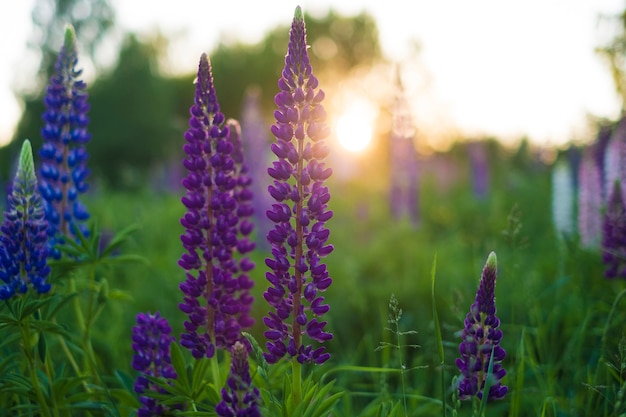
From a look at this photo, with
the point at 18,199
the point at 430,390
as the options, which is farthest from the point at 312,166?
the point at 430,390

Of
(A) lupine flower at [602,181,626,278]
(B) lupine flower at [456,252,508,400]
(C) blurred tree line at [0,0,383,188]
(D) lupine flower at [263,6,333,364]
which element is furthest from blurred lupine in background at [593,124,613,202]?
(C) blurred tree line at [0,0,383,188]

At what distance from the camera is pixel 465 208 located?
1032cm

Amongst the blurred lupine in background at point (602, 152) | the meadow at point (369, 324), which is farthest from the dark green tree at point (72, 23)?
the blurred lupine in background at point (602, 152)

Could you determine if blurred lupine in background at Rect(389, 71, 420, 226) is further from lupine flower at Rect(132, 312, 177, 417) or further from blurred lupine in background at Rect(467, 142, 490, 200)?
lupine flower at Rect(132, 312, 177, 417)

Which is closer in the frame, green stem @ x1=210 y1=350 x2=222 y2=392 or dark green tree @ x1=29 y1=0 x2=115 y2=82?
green stem @ x1=210 y1=350 x2=222 y2=392

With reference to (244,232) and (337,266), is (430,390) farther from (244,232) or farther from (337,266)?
(337,266)

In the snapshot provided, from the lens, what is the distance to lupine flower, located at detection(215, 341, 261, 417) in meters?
1.57

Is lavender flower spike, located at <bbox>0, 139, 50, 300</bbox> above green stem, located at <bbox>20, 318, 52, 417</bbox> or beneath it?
above

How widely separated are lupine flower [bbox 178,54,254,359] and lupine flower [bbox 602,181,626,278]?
2.14 meters

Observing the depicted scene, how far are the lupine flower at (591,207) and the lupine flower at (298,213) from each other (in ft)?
12.1

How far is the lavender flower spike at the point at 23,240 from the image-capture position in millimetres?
2102

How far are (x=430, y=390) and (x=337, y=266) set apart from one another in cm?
253

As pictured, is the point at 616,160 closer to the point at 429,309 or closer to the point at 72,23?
the point at 429,309

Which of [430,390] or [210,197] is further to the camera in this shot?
[430,390]
